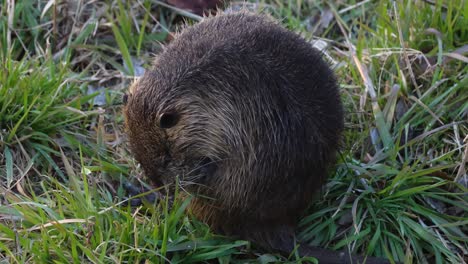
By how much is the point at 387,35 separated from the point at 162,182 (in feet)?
5.62

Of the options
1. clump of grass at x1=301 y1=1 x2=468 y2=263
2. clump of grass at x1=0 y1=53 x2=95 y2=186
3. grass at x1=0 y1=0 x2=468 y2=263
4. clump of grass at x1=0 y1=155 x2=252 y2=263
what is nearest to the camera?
clump of grass at x1=0 y1=155 x2=252 y2=263

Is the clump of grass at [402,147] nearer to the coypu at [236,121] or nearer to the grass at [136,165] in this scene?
the grass at [136,165]

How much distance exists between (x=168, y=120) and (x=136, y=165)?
72cm

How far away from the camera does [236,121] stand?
329cm

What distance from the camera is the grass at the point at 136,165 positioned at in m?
3.35

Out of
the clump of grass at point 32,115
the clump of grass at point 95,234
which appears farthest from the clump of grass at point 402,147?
the clump of grass at point 32,115

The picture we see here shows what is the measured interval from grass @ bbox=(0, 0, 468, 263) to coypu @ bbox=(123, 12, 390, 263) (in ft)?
0.62

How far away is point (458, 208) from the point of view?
12.4ft

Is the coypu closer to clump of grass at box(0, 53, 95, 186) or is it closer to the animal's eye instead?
the animal's eye

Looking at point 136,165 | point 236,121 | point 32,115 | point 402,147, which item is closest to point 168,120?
point 236,121

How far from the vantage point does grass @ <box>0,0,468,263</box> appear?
335cm

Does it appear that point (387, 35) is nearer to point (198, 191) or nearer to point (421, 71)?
point (421, 71)

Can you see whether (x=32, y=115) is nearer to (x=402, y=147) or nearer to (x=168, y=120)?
(x=168, y=120)

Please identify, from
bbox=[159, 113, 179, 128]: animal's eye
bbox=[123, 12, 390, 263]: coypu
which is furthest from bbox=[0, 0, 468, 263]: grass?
bbox=[159, 113, 179, 128]: animal's eye
